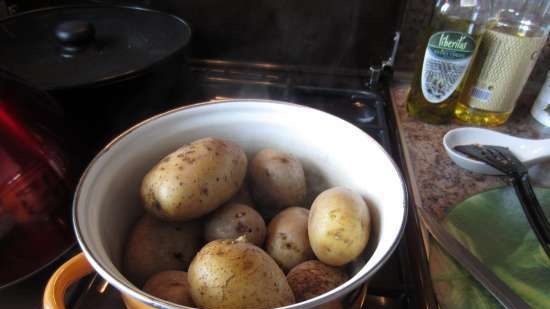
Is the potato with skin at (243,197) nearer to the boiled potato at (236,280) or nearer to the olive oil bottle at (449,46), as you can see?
the boiled potato at (236,280)

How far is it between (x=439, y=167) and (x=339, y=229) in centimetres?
36

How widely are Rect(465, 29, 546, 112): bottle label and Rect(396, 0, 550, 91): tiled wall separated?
0.20 metres

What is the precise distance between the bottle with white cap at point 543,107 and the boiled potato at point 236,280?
0.70 m

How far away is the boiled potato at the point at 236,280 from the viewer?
338mm

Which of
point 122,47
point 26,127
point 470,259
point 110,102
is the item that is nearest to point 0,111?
point 26,127

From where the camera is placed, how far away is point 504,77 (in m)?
0.69

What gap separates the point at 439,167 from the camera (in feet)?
2.21

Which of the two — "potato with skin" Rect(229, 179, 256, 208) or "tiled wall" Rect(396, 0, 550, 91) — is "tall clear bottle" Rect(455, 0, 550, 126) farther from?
"potato with skin" Rect(229, 179, 256, 208)

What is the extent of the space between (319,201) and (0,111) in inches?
13.9

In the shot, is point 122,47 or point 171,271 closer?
point 171,271

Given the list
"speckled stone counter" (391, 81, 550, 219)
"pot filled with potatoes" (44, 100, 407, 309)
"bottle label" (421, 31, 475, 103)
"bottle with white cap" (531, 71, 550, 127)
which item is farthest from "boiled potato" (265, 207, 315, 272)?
"bottle with white cap" (531, 71, 550, 127)

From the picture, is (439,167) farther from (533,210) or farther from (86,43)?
(86,43)

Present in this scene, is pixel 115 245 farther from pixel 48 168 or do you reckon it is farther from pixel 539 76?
pixel 539 76

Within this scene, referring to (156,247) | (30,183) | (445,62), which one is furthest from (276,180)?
(445,62)
